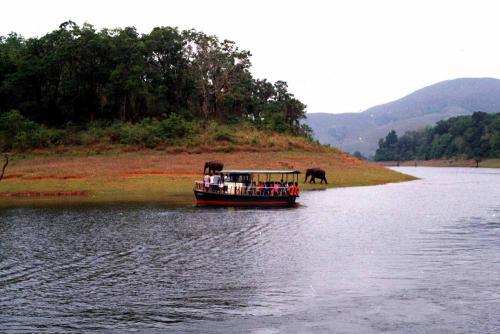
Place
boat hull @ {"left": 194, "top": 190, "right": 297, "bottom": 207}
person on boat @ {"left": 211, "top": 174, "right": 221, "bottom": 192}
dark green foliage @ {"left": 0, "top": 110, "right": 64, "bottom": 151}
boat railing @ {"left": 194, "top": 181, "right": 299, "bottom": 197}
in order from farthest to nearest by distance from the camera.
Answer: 1. dark green foliage @ {"left": 0, "top": 110, "right": 64, "bottom": 151}
2. person on boat @ {"left": 211, "top": 174, "right": 221, "bottom": 192}
3. boat railing @ {"left": 194, "top": 181, "right": 299, "bottom": 197}
4. boat hull @ {"left": 194, "top": 190, "right": 297, "bottom": 207}

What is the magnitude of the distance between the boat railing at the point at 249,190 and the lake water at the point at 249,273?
354 inches

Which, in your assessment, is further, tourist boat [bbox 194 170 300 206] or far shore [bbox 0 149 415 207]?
far shore [bbox 0 149 415 207]

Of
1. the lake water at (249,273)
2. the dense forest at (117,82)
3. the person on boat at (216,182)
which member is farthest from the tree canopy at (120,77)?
the lake water at (249,273)

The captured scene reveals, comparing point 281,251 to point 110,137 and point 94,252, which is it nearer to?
point 94,252

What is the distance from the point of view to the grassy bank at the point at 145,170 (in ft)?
200

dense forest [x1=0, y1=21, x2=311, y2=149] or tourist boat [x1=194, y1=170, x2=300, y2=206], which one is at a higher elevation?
dense forest [x1=0, y1=21, x2=311, y2=149]

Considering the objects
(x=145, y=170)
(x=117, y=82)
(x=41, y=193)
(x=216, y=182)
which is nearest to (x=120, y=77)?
(x=117, y=82)

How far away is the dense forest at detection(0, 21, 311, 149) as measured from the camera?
3733 inches

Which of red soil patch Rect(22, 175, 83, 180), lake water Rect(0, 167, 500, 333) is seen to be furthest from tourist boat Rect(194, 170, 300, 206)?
red soil patch Rect(22, 175, 83, 180)

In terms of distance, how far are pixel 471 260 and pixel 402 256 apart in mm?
3224

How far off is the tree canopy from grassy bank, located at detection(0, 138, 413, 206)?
14.6 m

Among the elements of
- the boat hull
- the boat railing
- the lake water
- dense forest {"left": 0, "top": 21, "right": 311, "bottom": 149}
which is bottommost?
the lake water

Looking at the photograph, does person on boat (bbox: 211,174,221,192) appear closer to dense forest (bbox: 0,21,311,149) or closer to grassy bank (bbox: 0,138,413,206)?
grassy bank (bbox: 0,138,413,206)

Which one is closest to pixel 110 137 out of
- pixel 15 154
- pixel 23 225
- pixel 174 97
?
pixel 15 154
